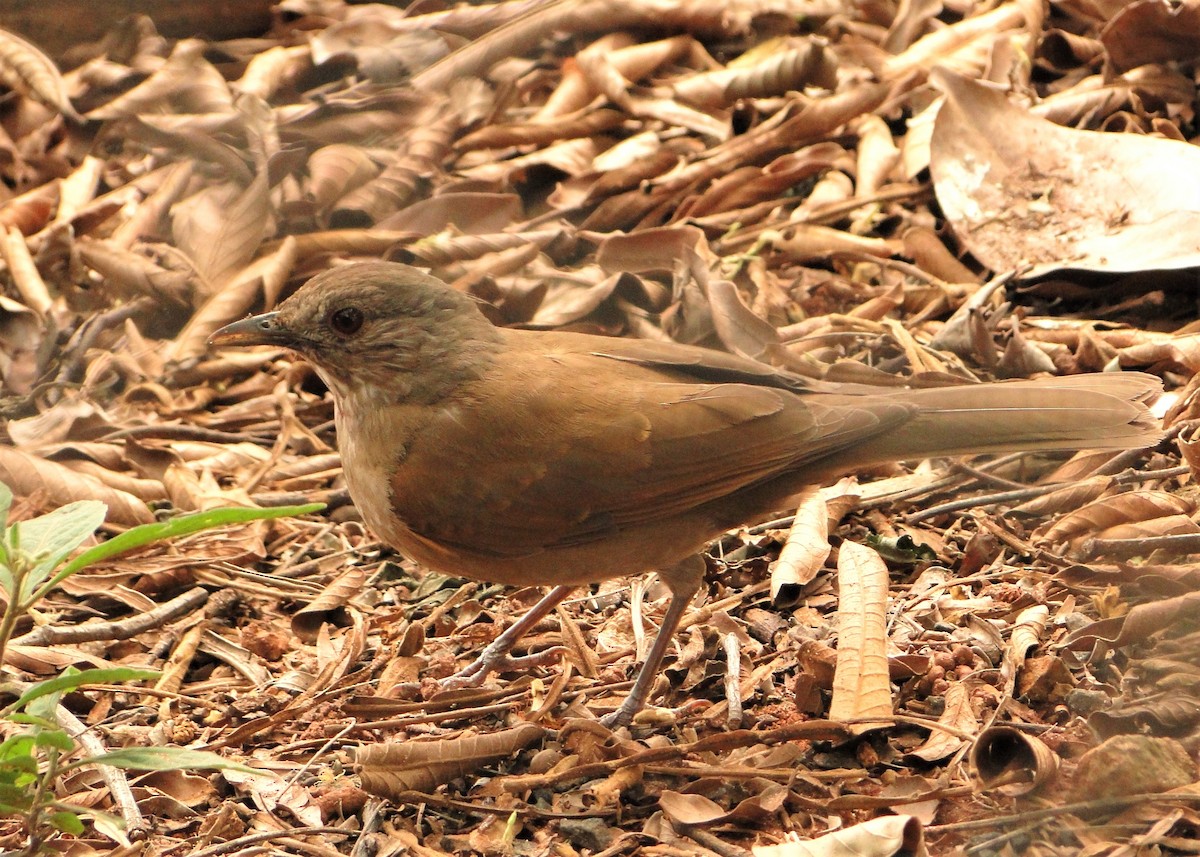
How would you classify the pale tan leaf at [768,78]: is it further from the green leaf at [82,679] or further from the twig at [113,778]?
the green leaf at [82,679]

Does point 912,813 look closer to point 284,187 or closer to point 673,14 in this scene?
point 284,187

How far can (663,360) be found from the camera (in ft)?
14.9

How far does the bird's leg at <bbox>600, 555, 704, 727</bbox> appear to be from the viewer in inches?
168

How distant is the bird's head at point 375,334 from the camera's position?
4.51 meters

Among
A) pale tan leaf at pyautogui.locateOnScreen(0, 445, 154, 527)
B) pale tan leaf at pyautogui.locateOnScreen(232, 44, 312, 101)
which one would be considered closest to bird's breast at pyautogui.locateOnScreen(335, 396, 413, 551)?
pale tan leaf at pyautogui.locateOnScreen(0, 445, 154, 527)

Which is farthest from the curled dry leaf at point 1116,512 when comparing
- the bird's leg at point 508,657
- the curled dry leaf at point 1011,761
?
the bird's leg at point 508,657

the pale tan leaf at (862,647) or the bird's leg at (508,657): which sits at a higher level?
the pale tan leaf at (862,647)

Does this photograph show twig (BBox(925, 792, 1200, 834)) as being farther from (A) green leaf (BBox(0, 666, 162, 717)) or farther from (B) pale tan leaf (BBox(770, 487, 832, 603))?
(A) green leaf (BBox(0, 666, 162, 717))

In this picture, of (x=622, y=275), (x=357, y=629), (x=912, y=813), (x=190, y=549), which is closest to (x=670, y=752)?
(x=912, y=813)

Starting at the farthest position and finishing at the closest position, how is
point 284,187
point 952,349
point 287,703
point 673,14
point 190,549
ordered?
1. point 673,14
2. point 284,187
3. point 952,349
4. point 190,549
5. point 287,703

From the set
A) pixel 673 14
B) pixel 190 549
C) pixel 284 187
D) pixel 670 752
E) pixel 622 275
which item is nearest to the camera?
pixel 670 752

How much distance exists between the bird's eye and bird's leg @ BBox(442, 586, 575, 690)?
1129mm

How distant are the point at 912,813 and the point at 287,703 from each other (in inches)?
79.1

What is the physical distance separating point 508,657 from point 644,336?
1867 millimetres
